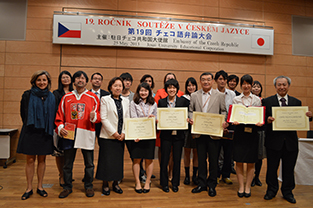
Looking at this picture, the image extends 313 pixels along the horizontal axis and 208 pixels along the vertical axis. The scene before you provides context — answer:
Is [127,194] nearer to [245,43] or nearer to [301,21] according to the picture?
[245,43]

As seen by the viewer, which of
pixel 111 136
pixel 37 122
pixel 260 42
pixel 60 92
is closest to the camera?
pixel 37 122

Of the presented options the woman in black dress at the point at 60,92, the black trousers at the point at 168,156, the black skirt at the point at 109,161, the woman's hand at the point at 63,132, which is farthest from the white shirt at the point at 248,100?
the woman in black dress at the point at 60,92

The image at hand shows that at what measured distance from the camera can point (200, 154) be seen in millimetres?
3010

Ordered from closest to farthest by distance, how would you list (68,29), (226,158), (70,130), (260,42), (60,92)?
(70,130) < (60,92) < (226,158) < (68,29) < (260,42)

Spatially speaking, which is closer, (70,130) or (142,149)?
(70,130)

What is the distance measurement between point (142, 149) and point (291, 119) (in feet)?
6.81

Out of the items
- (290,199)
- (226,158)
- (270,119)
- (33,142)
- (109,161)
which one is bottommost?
(290,199)

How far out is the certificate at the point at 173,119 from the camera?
2.86 m

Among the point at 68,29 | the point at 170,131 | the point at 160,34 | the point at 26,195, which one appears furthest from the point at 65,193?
the point at 160,34

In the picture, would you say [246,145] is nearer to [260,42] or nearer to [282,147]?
[282,147]

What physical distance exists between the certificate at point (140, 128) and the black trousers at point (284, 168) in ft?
5.62

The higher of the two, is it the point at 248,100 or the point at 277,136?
the point at 248,100

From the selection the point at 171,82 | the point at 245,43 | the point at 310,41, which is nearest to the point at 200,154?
the point at 171,82

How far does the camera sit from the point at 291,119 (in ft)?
8.84
